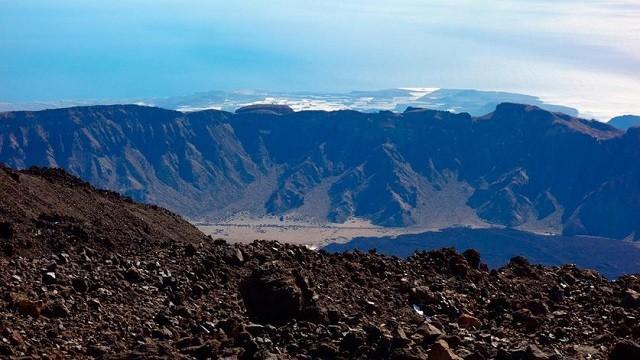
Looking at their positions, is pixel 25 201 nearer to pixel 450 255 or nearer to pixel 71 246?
pixel 71 246

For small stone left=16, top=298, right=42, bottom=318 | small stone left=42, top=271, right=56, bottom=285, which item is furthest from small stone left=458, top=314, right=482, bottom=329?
small stone left=42, top=271, right=56, bottom=285

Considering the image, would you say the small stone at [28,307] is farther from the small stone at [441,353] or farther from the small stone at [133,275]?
the small stone at [441,353]

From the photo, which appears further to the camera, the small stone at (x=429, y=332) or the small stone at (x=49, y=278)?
the small stone at (x=49, y=278)

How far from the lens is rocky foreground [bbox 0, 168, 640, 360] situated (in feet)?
43.3

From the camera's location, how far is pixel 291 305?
14.9 m

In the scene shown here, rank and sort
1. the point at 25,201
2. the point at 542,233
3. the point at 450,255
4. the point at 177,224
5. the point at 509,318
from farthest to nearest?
the point at 542,233, the point at 177,224, the point at 25,201, the point at 450,255, the point at 509,318

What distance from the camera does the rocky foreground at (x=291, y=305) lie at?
13211 millimetres

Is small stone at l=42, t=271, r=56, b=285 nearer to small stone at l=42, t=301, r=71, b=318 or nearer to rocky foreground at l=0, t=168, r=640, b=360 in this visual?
rocky foreground at l=0, t=168, r=640, b=360

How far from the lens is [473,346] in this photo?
519 inches

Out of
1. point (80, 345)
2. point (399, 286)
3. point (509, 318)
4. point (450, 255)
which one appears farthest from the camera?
point (450, 255)

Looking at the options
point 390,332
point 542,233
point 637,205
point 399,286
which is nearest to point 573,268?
point 399,286

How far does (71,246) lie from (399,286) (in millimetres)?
8197

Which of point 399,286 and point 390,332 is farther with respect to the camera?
point 399,286

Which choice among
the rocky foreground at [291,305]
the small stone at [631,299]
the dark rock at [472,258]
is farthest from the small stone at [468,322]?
the dark rock at [472,258]
